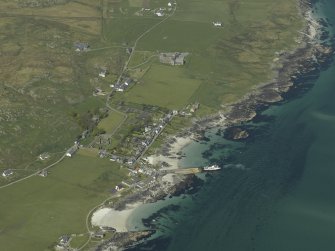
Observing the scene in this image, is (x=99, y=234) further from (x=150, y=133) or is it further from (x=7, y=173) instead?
(x=150, y=133)

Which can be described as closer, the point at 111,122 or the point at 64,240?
the point at 64,240

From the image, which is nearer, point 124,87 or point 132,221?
point 132,221

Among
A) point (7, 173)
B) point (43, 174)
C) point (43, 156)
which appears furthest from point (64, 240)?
point (43, 156)

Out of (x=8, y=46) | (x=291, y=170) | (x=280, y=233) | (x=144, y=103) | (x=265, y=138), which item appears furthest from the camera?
(x=8, y=46)

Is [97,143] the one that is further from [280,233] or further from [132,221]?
[280,233]

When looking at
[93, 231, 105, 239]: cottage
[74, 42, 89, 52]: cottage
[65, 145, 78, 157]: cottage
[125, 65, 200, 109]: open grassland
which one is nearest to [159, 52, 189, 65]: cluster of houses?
[125, 65, 200, 109]: open grassland

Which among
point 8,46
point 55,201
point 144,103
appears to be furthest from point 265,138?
point 8,46

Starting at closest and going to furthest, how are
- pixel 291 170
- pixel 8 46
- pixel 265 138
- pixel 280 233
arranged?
1. pixel 280 233
2. pixel 291 170
3. pixel 265 138
4. pixel 8 46

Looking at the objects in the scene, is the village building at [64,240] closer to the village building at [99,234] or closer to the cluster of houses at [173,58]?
the village building at [99,234]
